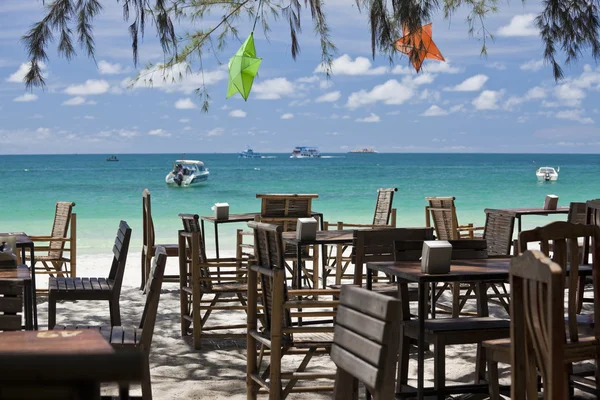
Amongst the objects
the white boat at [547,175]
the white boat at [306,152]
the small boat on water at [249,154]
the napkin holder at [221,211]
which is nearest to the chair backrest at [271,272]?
the napkin holder at [221,211]

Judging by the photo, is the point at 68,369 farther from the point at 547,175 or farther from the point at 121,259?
the point at 547,175

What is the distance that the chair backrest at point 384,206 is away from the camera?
335 inches

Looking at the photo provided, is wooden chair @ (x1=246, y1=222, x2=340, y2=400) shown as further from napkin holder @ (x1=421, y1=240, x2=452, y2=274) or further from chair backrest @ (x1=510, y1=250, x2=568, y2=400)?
chair backrest @ (x1=510, y1=250, x2=568, y2=400)

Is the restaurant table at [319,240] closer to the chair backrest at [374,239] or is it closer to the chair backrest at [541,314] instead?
the chair backrest at [374,239]

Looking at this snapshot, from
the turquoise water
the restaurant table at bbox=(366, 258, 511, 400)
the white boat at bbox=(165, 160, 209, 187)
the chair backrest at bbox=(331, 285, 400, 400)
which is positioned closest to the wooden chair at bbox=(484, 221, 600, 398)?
the restaurant table at bbox=(366, 258, 511, 400)

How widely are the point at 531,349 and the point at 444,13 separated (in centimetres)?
452

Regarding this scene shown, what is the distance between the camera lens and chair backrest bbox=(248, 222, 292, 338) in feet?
12.6

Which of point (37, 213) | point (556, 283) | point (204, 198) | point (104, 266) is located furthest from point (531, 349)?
point (204, 198)

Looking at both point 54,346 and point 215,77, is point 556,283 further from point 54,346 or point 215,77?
point 215,77

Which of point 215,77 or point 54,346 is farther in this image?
point 215,77

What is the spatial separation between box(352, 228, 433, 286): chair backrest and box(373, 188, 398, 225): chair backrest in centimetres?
334

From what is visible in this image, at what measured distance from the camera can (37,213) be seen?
29.6 m

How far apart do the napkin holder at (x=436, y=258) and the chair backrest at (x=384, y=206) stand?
188 inches

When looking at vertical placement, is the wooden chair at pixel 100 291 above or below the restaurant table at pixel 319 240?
below
